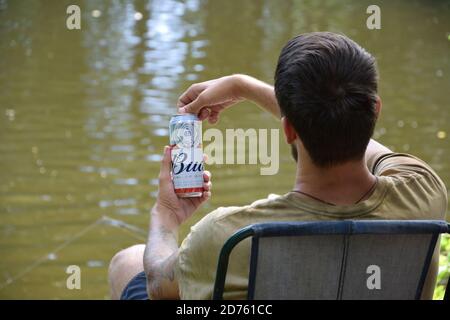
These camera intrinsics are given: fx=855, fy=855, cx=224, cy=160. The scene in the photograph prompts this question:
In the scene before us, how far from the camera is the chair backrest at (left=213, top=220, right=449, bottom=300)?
177 cm

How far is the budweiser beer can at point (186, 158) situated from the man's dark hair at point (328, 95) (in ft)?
A: 1.29

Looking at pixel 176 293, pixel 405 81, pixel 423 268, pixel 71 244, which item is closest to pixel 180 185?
pixel 176 293

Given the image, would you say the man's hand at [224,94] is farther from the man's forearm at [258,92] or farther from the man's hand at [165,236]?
the man's hand at [165,236]

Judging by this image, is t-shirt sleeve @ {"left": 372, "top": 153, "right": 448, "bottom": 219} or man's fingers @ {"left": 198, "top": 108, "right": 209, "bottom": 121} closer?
t-shirt sleeve @ {"left": 372, "top": 153, "right": 448, "bottom": 219}

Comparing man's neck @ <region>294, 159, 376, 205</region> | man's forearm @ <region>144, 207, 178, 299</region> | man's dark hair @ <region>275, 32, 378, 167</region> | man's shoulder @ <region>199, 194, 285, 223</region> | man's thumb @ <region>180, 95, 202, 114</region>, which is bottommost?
man's forearm @ <region>144, 207, 178, 299</region>

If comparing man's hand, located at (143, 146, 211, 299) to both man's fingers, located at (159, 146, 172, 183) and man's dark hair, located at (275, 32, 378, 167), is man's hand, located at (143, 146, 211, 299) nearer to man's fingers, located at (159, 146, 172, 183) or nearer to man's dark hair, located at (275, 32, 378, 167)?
man's fingers, located at (159, 146, 172, 183)

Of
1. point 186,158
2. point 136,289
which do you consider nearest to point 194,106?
point 186,158

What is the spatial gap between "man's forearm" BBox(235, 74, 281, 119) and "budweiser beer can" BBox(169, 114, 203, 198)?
287 millimetres

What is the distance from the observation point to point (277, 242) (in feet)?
5.84

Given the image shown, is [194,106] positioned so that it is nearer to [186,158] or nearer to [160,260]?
[186,158]

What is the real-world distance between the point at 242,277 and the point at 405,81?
7.42m

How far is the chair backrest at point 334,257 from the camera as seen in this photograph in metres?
1.77

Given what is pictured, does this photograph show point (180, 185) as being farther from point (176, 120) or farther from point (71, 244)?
point (71, 244)

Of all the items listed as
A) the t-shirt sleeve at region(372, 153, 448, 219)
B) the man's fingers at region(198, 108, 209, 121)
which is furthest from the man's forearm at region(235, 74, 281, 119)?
the t-shirt sleeve at region(372, 153, 448, 219)
